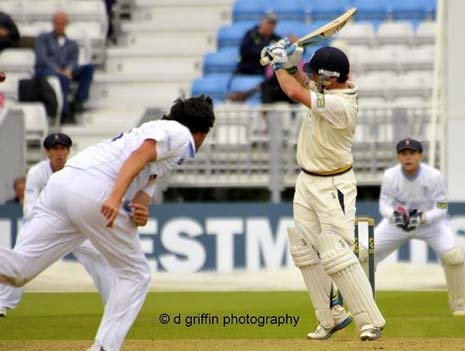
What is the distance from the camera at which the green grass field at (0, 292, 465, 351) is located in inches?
407

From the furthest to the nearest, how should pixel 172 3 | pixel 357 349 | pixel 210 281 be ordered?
1. pixel 172 3
2. pixel 210 281
3. pixel 357 349

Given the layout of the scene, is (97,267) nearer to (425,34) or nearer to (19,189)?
(19,189)

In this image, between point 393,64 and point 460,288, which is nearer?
point 460,288

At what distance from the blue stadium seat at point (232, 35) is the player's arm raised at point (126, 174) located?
41.4 feet

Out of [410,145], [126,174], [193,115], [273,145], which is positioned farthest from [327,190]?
[273,145]

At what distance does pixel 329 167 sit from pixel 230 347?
4.95 feet

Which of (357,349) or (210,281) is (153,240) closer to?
(210,281)

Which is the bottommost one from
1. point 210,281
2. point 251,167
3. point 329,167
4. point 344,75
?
point 210,281

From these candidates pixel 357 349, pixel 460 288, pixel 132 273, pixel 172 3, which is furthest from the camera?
pixel 172 3

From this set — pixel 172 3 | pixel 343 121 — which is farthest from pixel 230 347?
pixel 172 3

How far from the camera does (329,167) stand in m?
10.4

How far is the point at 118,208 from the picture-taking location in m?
8.44

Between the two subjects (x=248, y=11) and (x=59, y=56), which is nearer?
(x=59, y=56)

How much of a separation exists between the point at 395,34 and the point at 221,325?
902 cm
